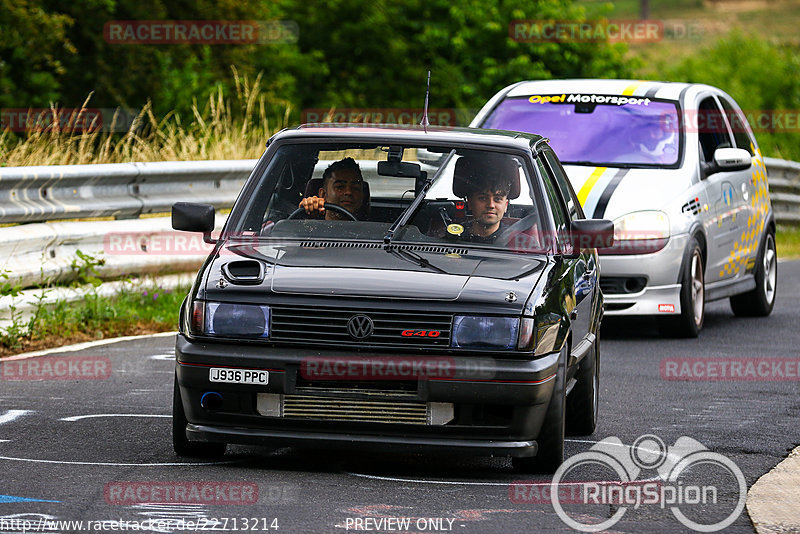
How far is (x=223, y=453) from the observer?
678cm

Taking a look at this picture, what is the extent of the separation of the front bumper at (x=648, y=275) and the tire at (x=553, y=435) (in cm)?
475

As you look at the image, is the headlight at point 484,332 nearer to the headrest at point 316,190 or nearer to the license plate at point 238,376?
the license plate at point 238,376

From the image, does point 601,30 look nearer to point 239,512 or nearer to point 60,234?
point 60,234

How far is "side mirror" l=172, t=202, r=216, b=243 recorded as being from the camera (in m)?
7.16

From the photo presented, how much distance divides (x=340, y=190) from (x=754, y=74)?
5095 centimetres

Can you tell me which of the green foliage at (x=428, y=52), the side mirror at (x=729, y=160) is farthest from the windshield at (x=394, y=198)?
the green foliage at (x=428, y=52)

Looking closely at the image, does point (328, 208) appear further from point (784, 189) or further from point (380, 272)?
point (784, 189)

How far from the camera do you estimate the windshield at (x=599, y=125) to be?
473 inches

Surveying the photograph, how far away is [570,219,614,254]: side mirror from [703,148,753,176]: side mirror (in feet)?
15.1

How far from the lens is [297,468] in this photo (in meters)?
6.53

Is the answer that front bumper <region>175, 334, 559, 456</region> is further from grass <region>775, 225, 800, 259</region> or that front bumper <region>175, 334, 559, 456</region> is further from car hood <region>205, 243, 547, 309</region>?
grass <region>775, 225, 800, 259</region>

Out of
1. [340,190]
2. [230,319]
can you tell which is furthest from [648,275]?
[230,319]

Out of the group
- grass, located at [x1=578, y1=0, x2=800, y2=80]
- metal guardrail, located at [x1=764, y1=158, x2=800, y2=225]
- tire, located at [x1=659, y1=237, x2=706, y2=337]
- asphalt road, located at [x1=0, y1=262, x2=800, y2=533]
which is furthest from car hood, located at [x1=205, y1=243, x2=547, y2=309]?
grass, located at [x1=578, y1=0, x2=800, y2=80]

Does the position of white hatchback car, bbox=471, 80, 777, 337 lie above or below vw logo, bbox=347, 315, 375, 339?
below
